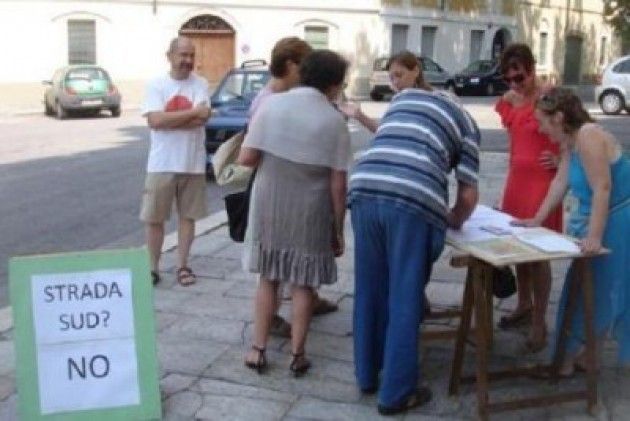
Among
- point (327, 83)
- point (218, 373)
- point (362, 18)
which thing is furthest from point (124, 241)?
point (362, 18)

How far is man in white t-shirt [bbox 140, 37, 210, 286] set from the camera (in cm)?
628

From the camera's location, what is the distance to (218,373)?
4875 mm

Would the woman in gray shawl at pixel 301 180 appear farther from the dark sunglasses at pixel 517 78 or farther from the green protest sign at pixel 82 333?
the dark sunglasses at pixel 517 78

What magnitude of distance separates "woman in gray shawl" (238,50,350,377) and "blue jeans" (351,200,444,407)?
294mm

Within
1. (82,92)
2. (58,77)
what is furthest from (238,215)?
(58,77)

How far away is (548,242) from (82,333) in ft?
6.91

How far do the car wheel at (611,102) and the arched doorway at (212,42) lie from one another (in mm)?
13673

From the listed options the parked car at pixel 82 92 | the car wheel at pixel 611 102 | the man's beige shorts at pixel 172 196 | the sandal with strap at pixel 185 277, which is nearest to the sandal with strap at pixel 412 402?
the sandal with strap at pixel 185 277

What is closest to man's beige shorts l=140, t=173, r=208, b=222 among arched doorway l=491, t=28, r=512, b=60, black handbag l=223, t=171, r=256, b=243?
black handbag l=223, t=171, r=256, b=243

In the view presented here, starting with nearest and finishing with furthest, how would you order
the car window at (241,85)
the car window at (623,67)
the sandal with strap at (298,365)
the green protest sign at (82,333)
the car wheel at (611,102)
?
the green protest sign at (82,333)
the sandal with strap at (298,365)
the car window at (241,85)
the car wheel at (611,102)
the car window at (623,67)

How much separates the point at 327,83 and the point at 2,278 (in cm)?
378

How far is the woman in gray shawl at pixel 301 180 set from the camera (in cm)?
449

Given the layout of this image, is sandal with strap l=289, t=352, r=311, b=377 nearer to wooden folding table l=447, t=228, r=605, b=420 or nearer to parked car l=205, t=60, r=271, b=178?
wooden folding table l=447, t=228, r=605, b=420

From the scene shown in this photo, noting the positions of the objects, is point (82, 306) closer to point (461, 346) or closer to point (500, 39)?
point (461, 346)
